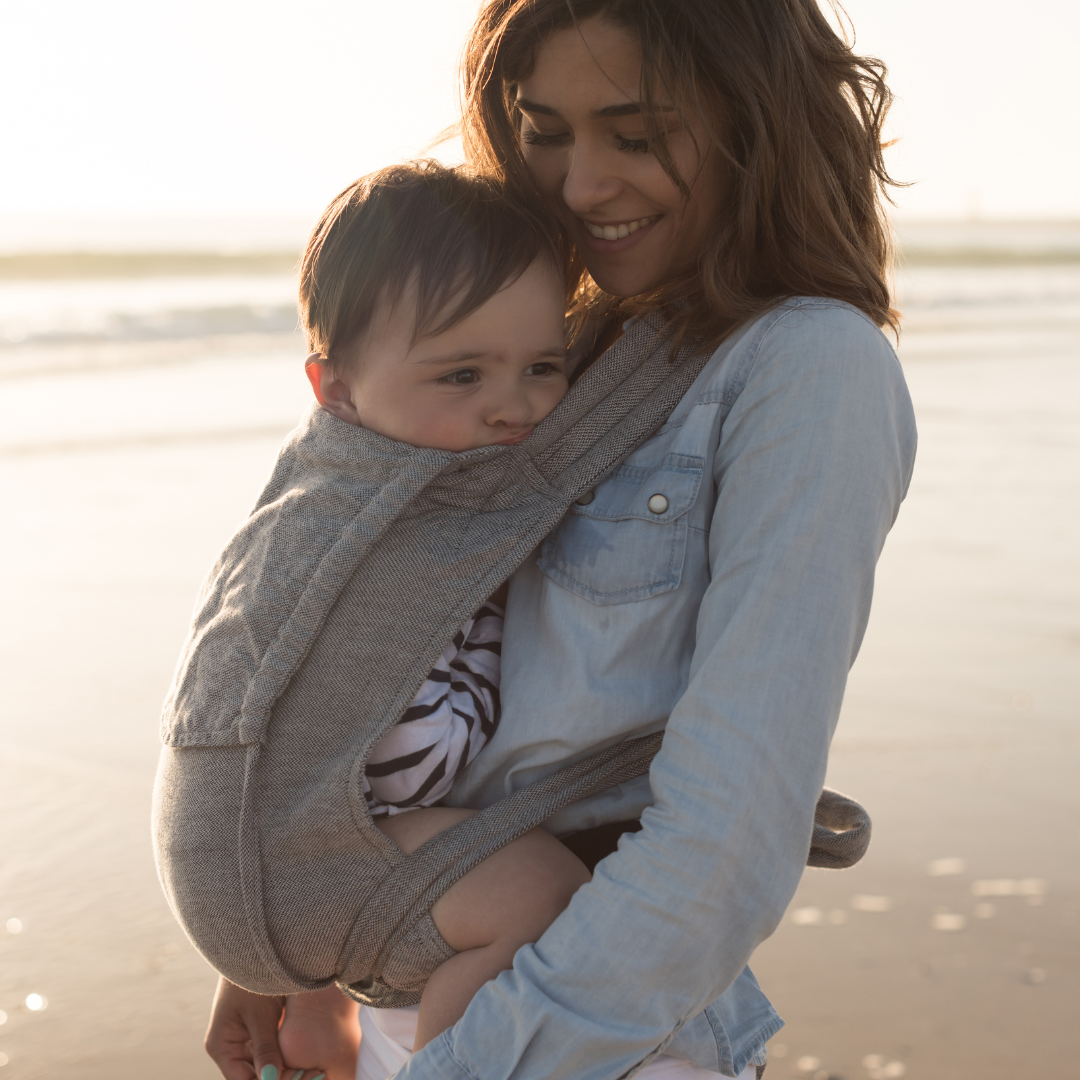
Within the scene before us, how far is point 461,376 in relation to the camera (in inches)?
62.0

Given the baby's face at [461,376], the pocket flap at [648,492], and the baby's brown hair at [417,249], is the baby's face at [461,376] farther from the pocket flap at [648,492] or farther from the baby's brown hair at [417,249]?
the pocket flap at [648,492]

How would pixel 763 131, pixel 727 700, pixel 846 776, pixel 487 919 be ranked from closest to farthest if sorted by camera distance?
1. pixel 727 700
2. pixel 487 919
3. pixel 763 131
4. pixel 846 776

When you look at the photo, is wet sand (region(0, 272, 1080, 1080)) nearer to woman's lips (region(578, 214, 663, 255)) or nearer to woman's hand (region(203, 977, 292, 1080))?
woman's hand (region(203, 977, 292, 1080))

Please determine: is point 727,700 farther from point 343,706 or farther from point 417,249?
point 417,249

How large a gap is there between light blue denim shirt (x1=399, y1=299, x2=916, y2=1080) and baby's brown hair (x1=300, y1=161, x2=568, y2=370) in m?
0.40

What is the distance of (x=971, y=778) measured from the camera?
368 centimetres

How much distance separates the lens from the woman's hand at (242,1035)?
1739 mm

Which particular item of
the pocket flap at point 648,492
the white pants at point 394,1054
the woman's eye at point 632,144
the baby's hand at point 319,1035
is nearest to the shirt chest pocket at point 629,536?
the pocket flap at point 648,492

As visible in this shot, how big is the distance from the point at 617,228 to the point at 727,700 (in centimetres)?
77

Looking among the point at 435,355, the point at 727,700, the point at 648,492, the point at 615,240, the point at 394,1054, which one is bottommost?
the point at 394,1054

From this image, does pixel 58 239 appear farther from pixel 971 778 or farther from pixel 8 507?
pixel 971 778

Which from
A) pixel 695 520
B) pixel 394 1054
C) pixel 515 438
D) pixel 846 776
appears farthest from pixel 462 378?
pixel 846 776

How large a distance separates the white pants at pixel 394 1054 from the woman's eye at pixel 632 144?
3.79ft

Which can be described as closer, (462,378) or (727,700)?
(727,700)
